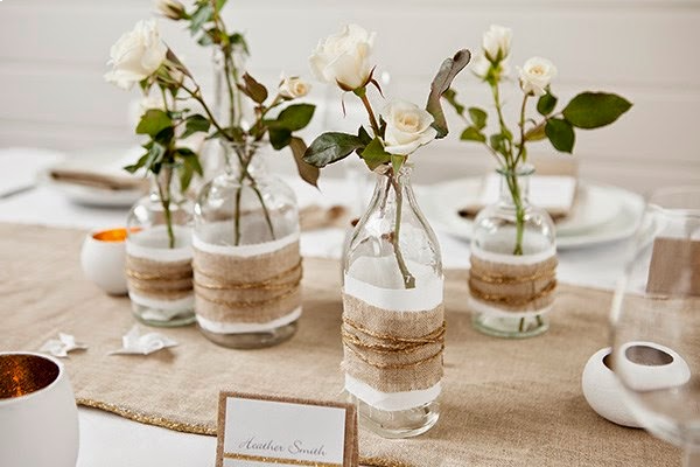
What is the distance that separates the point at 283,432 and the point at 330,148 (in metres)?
0.26

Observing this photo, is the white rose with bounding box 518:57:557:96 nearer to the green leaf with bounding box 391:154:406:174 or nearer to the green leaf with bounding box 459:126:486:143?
the green leaf with bounding box 459:126:486:143

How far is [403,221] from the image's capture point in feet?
2.71

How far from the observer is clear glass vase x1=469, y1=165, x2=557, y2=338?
1.03m

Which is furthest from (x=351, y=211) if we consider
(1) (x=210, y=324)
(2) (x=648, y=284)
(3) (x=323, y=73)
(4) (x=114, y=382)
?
(2) (x=648, y=284)

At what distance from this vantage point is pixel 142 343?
3.35 feet

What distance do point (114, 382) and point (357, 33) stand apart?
18.4 inches

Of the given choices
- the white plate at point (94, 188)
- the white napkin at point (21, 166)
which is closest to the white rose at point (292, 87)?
the white plate at point (94, 188)

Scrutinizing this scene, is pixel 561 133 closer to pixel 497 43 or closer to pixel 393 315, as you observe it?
pixel 497 43

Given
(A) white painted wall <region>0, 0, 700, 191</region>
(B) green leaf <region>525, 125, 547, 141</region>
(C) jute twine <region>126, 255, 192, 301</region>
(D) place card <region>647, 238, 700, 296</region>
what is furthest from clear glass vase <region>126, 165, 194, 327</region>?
(A) white painted wall <region>0, 0, 700, 191</region>

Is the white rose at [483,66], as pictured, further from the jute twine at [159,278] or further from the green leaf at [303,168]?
the jute twine at [159,278]

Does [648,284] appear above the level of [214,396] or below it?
above

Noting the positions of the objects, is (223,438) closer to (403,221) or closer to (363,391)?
(363,391)

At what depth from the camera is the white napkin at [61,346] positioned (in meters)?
1.01

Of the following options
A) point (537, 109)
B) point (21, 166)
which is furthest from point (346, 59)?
point (21, 166)
